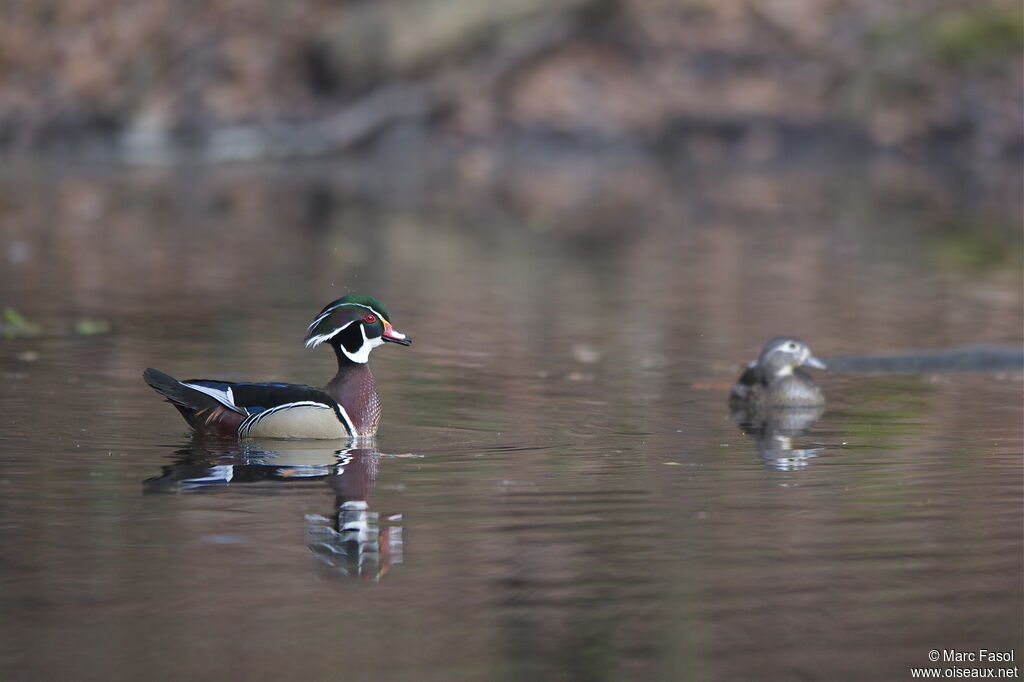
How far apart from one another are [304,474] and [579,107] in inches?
1128

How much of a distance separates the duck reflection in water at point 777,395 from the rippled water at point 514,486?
157 mm

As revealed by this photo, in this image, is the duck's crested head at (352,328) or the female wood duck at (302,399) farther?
the duck's crested head at (352,328)

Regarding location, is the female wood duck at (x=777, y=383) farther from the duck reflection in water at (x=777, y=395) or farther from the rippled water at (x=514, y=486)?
the rippled water at (x=514, y=486)

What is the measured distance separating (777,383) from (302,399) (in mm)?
2946

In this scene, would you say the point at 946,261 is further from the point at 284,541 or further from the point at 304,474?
the point at 284,541

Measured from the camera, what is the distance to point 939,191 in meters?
30.0

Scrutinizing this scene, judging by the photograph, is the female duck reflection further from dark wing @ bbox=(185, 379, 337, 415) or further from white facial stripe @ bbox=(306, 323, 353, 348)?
white facial stripe @ bbox=(306, 323, 353, 348)

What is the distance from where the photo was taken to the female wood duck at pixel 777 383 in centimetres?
1102

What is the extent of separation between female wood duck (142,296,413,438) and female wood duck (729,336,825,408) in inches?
93.9

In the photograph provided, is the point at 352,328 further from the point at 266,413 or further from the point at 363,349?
the point at 266,413

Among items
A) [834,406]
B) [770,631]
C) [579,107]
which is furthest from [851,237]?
[770,631]

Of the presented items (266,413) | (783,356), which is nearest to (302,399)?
(266,413)

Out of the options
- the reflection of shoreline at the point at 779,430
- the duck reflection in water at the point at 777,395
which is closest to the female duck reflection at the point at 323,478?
the reflection of shoreline at the point at 779,430

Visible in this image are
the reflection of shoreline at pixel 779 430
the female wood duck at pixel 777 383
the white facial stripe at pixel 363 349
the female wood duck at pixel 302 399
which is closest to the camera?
the reflection of shoreline at pixel 779 430
